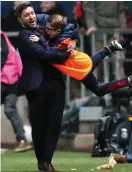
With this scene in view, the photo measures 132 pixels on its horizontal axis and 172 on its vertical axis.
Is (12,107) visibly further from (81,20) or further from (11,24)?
(11,24)

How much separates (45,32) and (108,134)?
324cm

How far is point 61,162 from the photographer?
9.39 metres

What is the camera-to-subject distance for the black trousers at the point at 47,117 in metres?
7.52

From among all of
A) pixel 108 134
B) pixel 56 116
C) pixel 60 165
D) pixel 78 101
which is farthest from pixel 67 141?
pixel 56 116

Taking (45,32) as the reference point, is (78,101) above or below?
below

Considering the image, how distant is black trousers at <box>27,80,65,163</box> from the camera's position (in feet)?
24.7

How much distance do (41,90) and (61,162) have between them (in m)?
2.11

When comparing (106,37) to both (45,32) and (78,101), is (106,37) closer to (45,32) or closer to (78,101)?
(78,101)

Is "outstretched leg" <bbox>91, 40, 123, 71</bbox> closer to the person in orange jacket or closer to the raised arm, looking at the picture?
the person in orange jacket

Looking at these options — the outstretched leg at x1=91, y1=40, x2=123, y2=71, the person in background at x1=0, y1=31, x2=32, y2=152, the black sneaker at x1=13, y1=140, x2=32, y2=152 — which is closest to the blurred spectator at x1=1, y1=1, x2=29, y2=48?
the person in background at x1=0, y1=31, x2=32, y2=152

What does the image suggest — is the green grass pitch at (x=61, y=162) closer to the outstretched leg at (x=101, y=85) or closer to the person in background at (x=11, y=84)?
the person in background at (x=11, y=84)

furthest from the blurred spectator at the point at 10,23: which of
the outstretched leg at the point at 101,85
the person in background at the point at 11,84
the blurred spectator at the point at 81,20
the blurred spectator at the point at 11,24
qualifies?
the outstretched leg at the point at 101,85

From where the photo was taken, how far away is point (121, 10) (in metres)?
12.4

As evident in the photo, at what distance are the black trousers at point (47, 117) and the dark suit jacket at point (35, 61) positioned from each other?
0.31 feet
